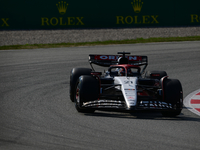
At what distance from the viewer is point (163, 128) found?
6.20 m

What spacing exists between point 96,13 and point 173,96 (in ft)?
54.7

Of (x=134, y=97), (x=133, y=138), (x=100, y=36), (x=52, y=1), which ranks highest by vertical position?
(x=52, y=1)

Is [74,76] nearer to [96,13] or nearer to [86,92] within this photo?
[86,92]

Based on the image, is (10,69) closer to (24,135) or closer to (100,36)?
(24,135)

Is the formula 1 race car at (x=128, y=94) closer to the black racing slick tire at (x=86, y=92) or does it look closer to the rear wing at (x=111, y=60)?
the black racing slick tire at (x=86, y=92)

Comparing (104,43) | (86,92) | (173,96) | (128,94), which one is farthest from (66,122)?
(104,43)

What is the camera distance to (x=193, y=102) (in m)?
8.50

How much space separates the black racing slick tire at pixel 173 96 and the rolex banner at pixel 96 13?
53.3ft

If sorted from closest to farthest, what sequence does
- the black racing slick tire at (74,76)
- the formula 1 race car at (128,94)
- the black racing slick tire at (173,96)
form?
the formula 1 race car at (128,94) < the black racing slick tire at (173,96) < the black racing slick tire at (74,76)

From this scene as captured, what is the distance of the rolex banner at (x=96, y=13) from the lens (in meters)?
22.5

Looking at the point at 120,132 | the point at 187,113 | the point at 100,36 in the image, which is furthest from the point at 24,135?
the point at 100,36

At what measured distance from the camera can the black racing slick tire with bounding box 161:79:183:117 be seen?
7129 mm

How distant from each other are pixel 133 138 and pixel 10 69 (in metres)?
8.31

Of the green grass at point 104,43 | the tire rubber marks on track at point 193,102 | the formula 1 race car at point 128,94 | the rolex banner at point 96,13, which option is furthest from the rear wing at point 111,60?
the rolex banner at point 96,13
